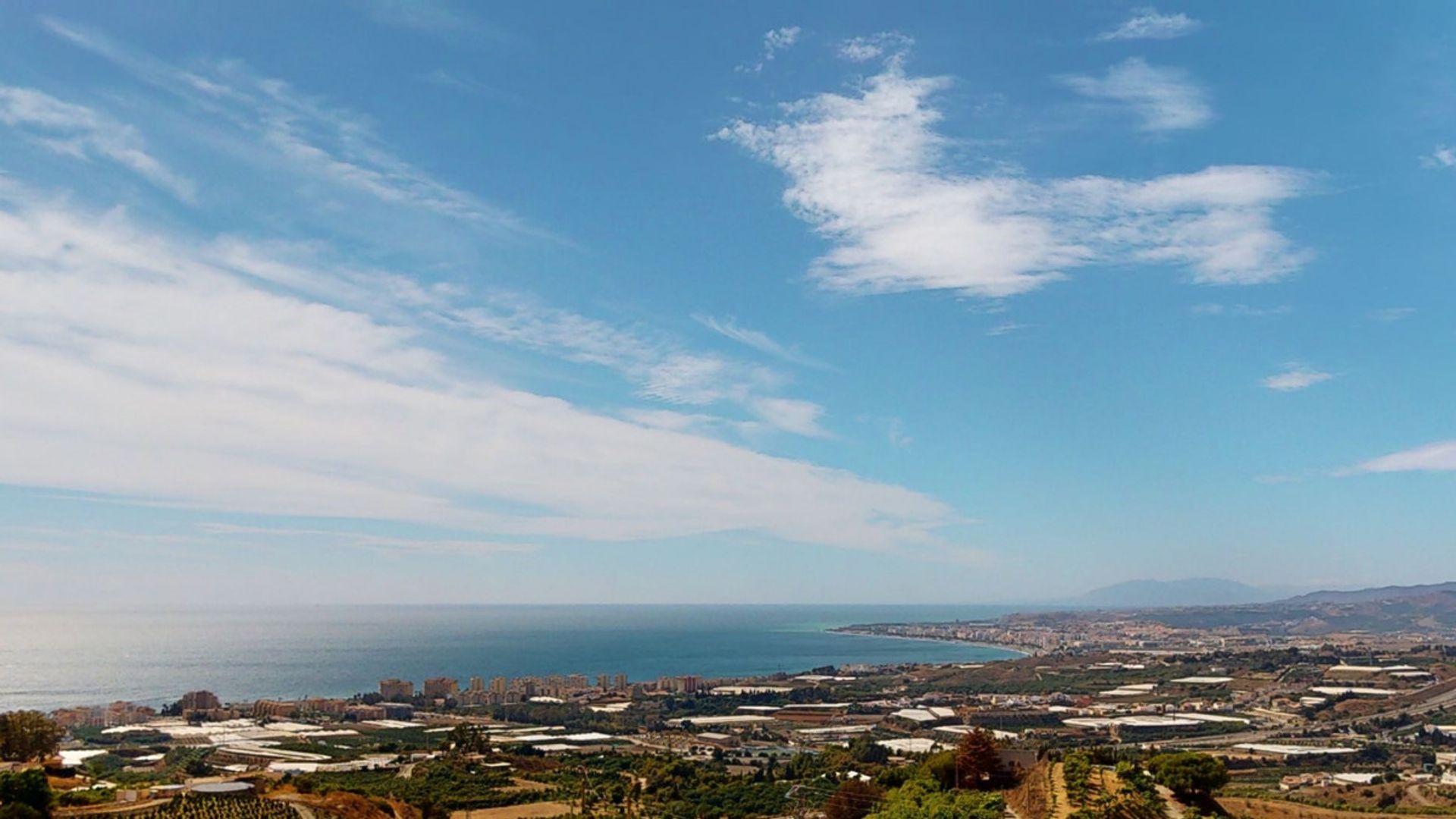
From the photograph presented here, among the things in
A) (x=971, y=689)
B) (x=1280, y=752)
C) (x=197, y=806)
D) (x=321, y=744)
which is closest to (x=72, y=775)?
(x=197, y=806)

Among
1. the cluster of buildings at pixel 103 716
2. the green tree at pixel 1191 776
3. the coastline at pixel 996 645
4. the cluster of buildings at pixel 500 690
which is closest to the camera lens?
the green tree at pixel 1191 776

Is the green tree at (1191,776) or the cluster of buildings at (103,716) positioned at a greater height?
the green tree at (1191,776)

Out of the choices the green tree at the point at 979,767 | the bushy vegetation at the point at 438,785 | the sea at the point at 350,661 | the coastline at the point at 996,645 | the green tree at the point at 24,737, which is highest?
the green tree at the point at 24,737

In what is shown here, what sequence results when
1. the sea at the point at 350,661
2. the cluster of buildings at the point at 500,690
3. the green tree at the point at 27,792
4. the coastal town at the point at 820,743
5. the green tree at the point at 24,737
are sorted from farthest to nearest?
the sea at the point at 350,661 < the cluster of buildings at the point at 500,690 < the green tree at the point at 24,737 < the coastal town at the point at 820,743 < the green tree at the point at 27,792

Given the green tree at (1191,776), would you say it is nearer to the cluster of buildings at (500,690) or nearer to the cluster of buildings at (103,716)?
the cluster of buildings at (103,716)

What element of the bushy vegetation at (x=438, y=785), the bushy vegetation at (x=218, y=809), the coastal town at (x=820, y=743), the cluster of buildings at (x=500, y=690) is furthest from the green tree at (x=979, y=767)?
the cluster of buildings at (x=500, y=690)

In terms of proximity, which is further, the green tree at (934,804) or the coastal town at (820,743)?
the coastal town at (820,743)

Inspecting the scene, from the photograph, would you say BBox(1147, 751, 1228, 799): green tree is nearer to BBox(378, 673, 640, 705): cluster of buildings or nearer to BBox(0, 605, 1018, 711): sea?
BBox(378, 673, 640, 705): cluster of buildings
